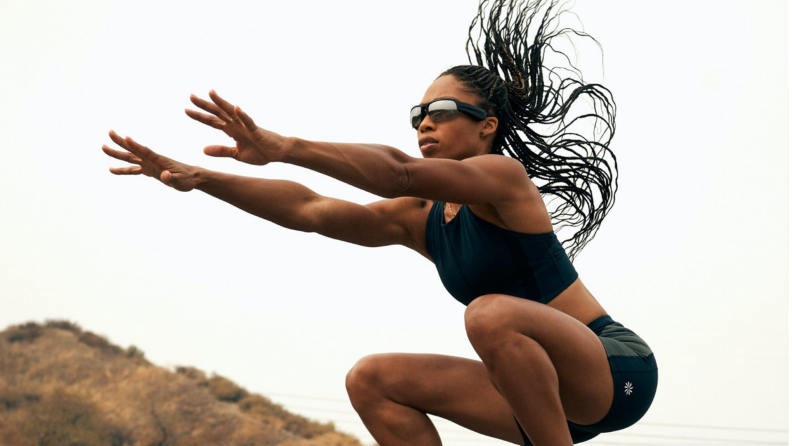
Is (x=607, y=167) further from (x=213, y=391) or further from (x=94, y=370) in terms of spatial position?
(x=94, y=370)

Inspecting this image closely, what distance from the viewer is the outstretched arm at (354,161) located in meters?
2.62

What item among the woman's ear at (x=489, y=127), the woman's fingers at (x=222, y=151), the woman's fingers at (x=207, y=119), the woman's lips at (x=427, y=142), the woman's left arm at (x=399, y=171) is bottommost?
the woman's left arm at (x=399, y=171)

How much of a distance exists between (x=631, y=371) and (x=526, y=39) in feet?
6.23

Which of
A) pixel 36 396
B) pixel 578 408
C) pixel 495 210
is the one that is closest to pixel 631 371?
pixel 578 408

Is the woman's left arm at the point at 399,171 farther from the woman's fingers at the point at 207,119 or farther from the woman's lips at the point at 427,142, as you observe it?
the woman's lips at the point at 427,142

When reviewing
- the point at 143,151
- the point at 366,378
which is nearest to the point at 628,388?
the point at 366,378

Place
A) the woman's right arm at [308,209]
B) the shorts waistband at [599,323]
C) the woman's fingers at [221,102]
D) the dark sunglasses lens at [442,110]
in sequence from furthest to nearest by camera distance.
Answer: the dark sunglasses lens at [442,110] < the shorts waistband at [599,323] < the woman's right arm at [308,209] < the woman's fingers at [221,102]

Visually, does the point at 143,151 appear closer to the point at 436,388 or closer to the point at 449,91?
the point at 449,91

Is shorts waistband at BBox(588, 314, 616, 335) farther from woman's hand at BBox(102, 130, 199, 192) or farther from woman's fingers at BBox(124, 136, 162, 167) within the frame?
woman's fingers at BBox(124, 136, 162, 167)

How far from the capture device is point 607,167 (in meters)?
4.32

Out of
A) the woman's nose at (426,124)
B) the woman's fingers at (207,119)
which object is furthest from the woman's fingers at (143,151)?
the woman's nose at (426,124)

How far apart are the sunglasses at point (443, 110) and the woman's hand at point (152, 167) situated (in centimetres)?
100

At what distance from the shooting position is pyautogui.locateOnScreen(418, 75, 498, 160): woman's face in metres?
3.70

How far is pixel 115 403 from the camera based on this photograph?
47.8 feet
